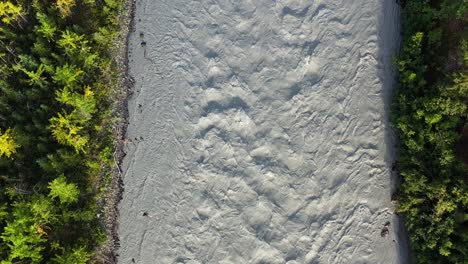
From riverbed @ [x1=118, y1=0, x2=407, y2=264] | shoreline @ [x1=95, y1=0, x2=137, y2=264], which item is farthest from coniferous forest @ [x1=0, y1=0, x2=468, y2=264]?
riverbed @ [x1=118, y1=0, x2=407, y2=264]

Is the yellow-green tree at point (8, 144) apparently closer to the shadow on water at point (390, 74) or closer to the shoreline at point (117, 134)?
the shoreline at point (117, 134)

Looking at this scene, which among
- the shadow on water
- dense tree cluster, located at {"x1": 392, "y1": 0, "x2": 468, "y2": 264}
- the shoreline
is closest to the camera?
dense tree cluster, located at {"x1": 392, "y1": 0, "x2": 468, "y2": 264}

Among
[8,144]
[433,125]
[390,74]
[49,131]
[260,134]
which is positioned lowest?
[8,144]

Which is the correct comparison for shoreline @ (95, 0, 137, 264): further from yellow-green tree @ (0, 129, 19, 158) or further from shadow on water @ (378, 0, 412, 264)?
shadow on water @ (378, 0, 412, 264)

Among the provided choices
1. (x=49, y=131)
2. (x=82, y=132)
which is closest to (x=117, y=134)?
(x=82, y=132)

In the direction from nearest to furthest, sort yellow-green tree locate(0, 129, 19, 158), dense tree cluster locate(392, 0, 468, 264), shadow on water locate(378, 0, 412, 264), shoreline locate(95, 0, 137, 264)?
dense tree cluster locate(392, 0, 468, 264), yellow-green tree locate(0, 129, 19, 158), shadow on water locate(378, 0, 412, 264), shoreline locate(95, 0, 137, 264)

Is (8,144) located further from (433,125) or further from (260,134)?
(433,125)

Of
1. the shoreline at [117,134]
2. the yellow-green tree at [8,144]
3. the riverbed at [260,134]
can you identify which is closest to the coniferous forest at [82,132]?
the yellow-green tree at [8,144]
